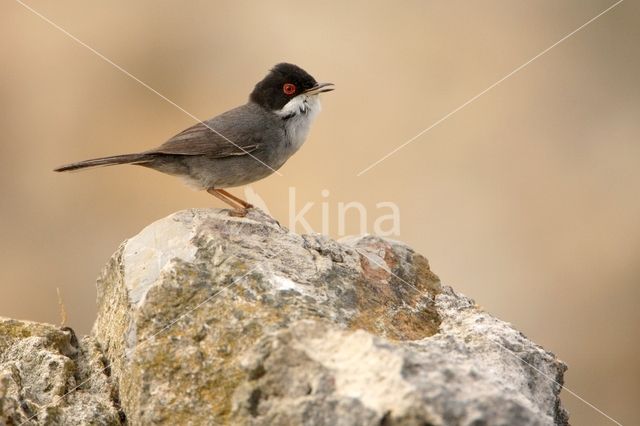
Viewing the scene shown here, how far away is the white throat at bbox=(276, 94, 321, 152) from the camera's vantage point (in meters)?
7.88

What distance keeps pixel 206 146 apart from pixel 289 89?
1.03m

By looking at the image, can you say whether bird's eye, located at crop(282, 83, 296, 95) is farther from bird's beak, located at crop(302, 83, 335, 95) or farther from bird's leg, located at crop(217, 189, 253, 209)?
bird's leg, located at crop(217, 189, 253, 209)

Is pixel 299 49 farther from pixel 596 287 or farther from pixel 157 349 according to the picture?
pixel 157 349

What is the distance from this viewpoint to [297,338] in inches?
143

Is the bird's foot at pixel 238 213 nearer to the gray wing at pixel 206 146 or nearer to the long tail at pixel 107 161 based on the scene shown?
the gray wing at pixel 206 146

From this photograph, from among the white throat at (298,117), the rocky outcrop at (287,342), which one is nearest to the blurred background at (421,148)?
the white throat at (298,117)

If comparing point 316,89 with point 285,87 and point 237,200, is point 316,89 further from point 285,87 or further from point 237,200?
point 237,200

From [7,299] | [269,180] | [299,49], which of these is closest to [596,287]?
[269,180]

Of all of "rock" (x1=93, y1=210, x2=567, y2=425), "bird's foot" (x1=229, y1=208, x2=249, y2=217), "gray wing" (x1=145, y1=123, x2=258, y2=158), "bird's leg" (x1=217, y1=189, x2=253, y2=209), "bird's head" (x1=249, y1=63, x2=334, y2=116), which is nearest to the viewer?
"rock" (x1=93, y1=210, x2=567, y2=425)

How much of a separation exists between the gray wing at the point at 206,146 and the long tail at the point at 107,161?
0.07 metres

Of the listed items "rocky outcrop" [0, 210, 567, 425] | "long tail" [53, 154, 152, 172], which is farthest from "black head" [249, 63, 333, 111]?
"rocky outcrop" [0, 210, 567, 425]

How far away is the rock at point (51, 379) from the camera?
4.16 meters

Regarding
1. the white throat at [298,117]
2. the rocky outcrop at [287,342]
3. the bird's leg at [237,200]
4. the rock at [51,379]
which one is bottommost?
the rock at [51,379]

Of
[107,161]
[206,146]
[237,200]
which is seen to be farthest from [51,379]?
[206,146]
